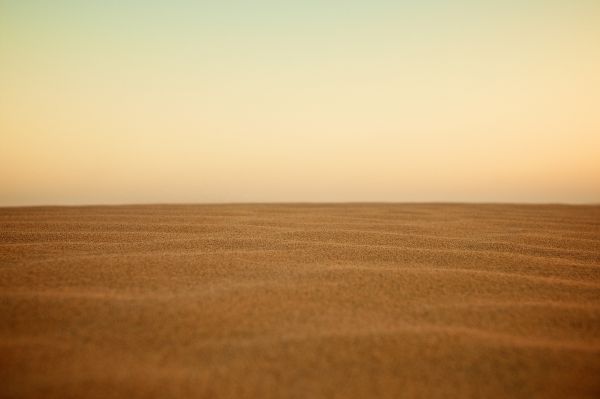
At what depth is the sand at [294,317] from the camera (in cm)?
51

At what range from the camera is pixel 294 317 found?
2.23ft

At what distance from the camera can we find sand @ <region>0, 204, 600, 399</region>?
51cm

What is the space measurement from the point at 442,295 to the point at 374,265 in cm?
24

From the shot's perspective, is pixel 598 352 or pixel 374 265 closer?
pixel 598 352

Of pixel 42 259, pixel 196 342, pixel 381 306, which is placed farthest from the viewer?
pixel 42 259

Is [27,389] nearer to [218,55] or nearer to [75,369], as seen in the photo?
[75,369]

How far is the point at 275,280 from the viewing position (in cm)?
87

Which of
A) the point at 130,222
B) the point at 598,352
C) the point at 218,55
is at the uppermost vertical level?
the point at 218,55

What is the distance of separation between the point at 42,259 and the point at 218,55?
2095 millimetres

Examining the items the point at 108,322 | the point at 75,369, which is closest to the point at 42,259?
the point at 108,322

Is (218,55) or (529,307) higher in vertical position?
(218,55)

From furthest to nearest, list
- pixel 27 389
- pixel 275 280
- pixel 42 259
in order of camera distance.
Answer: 1. pixel 42 259
2. pixel 275 280
3. pixel 27 389

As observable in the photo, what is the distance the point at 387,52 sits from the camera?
2.67m

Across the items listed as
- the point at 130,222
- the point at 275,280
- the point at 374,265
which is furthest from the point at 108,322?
the point at 130,222
